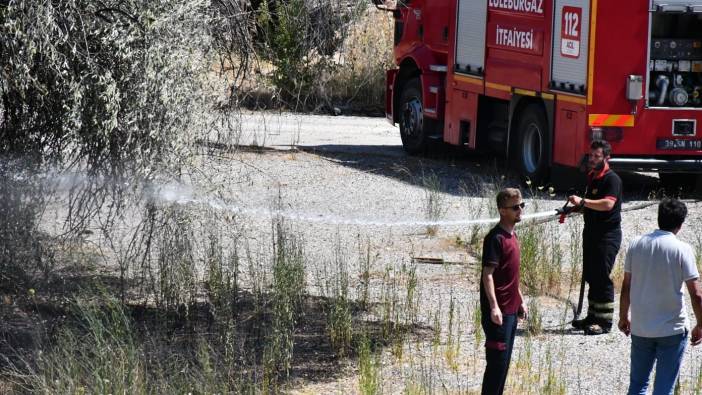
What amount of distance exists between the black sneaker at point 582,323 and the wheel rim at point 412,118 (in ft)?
30.1

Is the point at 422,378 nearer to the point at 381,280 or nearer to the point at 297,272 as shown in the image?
the point at 297,272

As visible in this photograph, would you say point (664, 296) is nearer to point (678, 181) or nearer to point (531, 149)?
point (531, 149)

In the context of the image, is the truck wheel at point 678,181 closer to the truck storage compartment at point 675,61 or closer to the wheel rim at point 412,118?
the truck storage compartment at point 675,61

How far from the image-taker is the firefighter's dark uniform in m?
8.34

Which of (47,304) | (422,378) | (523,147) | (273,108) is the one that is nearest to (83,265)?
(47,304)

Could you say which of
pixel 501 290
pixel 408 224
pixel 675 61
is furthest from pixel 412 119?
pixel 501 290

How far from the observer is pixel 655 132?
13.7m

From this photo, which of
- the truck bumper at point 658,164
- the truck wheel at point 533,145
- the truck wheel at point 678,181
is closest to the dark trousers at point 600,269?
the truck bumper at point 658,164

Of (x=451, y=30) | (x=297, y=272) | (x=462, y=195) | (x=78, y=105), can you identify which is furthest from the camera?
(x=451, y=30)

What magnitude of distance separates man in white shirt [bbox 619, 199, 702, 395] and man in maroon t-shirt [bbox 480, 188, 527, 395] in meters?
0.64

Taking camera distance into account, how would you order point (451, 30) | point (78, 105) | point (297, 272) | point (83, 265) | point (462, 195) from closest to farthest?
1. point (78, 105)
2. point (297, 272)
3. point (83, 265)
4. point (462, 195)
5. point (451, 30)

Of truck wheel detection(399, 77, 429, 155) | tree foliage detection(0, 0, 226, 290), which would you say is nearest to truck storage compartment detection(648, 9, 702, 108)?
truck wheel detection(399, 77, 429, 155)

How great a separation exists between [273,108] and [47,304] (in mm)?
13973

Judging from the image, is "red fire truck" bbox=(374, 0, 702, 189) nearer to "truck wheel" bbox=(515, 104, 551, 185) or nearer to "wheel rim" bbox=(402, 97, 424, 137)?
"truck wheel" bbox=(515, 104, 551, 185)
